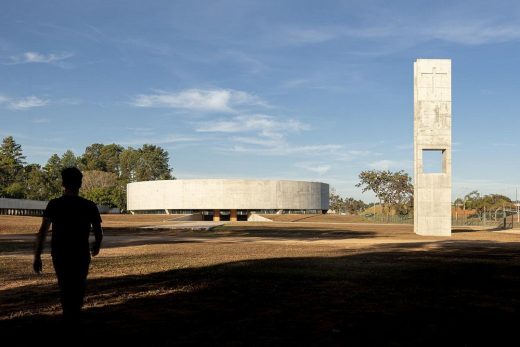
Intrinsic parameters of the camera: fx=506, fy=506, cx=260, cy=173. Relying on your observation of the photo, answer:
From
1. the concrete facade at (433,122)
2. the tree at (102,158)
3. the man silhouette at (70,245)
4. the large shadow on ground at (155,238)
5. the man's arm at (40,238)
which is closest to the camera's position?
the man silhouette at (70,245)

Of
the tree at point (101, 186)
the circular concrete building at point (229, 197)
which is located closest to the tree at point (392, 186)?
the circular concrete building at point (229, 197)

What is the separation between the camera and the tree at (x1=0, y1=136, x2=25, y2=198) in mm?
103562

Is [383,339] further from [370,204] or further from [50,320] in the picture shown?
[370,204]

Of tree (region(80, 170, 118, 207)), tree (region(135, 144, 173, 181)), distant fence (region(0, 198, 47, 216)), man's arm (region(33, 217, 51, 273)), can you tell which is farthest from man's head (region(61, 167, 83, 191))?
tree (region(135, 144, 173, 181))

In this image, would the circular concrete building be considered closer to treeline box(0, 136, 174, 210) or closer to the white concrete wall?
the white concrete wall

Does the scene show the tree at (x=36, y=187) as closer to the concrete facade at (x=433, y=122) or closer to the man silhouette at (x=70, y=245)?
the concrete facade at (x=433, y=122)

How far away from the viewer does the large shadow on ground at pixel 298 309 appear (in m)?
6.52

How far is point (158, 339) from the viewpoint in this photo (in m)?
6.39

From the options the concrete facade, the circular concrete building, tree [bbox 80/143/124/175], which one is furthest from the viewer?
tree [bbox 80/143/124/175]

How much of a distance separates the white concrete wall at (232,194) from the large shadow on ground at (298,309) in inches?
3434

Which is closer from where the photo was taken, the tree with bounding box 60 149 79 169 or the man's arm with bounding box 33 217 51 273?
the man's arm with bounding box 33 217 51 273

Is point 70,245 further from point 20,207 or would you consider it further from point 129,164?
point 129,164

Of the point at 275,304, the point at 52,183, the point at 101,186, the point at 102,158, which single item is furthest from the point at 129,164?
the point at 275,304

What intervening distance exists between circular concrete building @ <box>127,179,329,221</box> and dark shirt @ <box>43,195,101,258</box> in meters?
95.0
